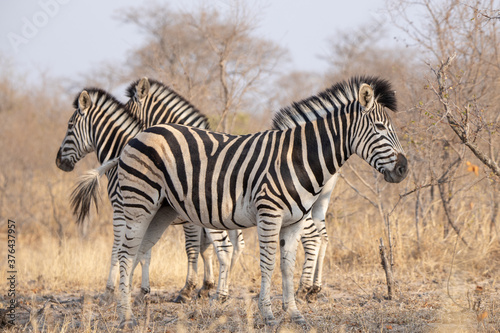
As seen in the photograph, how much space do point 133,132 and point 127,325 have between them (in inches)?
104

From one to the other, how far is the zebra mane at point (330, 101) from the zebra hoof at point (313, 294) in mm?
2250

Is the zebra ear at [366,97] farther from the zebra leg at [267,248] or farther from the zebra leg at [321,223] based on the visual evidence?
the zebra leg at [321,223]

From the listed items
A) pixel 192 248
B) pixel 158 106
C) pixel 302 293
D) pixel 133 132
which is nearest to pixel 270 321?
pixel 302 293

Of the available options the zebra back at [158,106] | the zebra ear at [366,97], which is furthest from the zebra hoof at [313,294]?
the zebra back at [158,106]

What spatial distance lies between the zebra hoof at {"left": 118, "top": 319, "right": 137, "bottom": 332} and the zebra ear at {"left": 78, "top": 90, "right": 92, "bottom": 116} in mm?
3118

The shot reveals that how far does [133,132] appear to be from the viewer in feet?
22.6

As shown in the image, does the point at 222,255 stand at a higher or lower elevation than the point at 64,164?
lower

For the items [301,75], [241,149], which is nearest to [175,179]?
[241,149]

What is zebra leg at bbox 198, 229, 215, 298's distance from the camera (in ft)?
22.6

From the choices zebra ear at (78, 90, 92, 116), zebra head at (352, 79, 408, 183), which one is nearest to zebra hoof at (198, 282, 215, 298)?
zebra ear at (78, 90, 92, 116)

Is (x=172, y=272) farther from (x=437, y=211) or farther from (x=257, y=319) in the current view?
(x=437, y=211)

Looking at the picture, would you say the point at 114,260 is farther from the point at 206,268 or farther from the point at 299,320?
the point at 299,320

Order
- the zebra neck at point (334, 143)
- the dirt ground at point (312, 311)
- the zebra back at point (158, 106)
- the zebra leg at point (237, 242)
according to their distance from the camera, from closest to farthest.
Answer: the dirt ground at point (312, 311) → the zebra neck at point (334, 143) → the zebra leg at point (237, 242) → the zebra back at point (158, 106)

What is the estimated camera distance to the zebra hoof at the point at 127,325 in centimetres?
503
